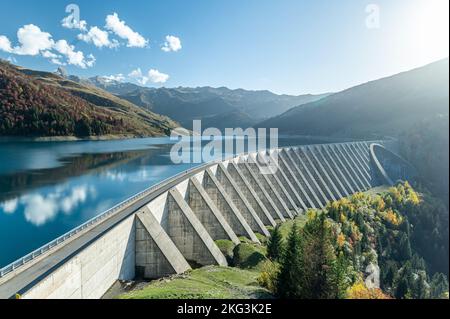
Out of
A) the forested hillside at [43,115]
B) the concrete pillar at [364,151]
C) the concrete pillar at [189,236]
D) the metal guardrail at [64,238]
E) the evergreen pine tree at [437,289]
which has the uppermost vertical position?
the forested hillside at [43,115]

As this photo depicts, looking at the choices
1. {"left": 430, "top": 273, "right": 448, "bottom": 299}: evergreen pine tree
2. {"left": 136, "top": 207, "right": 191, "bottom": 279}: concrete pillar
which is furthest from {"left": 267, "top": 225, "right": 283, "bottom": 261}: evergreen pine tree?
{"left": 430, "top": 273, "right": 448, "bottom": 299}: evergreen pine tree

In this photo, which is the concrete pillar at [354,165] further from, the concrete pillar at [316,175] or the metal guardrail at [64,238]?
the metal guardrail at [64,238]

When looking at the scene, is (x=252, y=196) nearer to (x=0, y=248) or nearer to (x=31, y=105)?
(x=0, y=248)

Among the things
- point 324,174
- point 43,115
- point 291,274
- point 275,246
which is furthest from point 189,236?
point 43,115

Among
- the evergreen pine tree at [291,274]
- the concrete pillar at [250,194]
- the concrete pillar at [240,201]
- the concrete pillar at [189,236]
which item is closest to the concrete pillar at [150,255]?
the concrete pillar at [189,236]

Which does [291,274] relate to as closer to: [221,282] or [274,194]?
[221,282]
